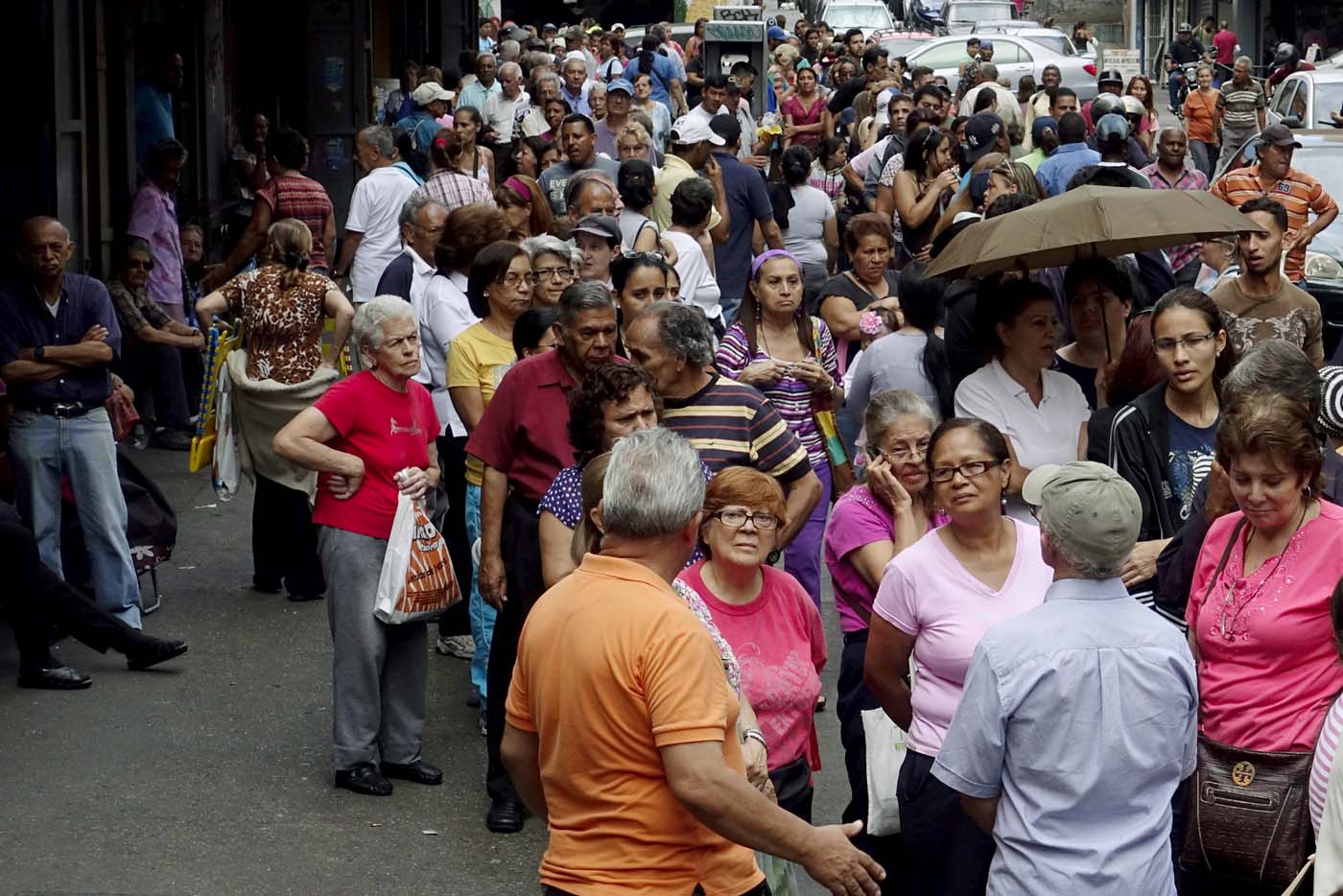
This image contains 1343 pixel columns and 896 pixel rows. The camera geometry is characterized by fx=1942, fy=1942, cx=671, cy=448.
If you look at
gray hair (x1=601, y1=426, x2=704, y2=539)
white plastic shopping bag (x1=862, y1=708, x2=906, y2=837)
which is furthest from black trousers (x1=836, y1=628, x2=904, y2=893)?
gray hair (x1=601, y1=426, x2=704, y2=539)

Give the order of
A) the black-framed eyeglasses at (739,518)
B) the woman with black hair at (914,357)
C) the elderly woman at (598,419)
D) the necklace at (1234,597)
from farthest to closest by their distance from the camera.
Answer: the woman with black hair at (914,357) → the elderly woman at (598,419) → the black-framed eyeglasses at (739,518) → the necklace at (1234,597)

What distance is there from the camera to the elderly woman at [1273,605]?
459cm

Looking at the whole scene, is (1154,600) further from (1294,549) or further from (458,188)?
(458,188)

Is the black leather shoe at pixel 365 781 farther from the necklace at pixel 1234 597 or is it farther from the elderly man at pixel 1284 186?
the elderly man at pixel 1284 186

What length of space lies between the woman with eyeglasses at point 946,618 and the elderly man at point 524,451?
5.19 ft

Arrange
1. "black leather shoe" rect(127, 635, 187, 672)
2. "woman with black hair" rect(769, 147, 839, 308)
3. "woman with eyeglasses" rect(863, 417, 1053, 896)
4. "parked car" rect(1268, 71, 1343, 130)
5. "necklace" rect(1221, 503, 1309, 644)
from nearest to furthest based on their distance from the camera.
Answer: "necklace" rect(1221, 503, 1309, 644), "woman with eyeglasses" rect(863, 417, 1053, 896), "black leather shoe" rect(127, 635, 187, 672), "woman with black hair" rect(769, 147, 839, 308), "parked car" rect(1268, 71, 1343, 130)

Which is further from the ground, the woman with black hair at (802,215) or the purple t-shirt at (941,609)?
the woman with black hair at (802,215)

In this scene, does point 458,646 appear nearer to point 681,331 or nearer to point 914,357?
point 914,357

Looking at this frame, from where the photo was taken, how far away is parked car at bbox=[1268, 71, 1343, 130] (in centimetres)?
2120

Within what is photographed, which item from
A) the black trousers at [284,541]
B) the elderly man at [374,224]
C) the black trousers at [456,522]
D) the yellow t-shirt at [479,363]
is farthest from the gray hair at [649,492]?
the elderly man at [374,224]

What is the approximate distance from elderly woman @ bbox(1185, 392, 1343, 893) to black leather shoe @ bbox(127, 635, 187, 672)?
5.06m

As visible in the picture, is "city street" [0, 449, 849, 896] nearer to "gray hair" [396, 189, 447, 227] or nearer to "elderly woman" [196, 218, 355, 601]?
"elderly woman" [196, 218, 355, 601]

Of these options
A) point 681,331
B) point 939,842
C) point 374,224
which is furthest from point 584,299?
point 374,224

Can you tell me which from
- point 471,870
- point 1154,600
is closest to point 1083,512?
point 1154,600
